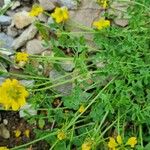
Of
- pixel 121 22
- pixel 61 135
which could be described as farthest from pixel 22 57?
pixel 121 22

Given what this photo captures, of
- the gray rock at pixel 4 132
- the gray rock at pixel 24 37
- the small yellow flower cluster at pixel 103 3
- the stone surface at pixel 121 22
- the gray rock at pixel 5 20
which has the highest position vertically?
the small yellow flower cluster at pixel 103 3

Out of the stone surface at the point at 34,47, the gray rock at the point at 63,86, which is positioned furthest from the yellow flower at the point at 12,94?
the stone surface at the point at 34,47

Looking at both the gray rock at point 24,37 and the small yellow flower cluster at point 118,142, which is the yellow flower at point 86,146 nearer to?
the small yellow flower cluster at point 118,142

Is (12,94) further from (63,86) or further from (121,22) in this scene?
(121,22)

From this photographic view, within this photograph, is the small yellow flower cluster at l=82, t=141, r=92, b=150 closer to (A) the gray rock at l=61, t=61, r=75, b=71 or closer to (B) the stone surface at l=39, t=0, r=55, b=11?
(A) the gray rock at l=61, t=61, r=75, b=71

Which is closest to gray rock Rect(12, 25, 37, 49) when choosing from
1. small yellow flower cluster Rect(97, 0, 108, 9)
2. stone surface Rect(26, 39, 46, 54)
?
stone surface Rect(26, 39, 46, 54)

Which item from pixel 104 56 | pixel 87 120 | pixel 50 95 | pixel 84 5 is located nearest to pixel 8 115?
pixel 50 95
